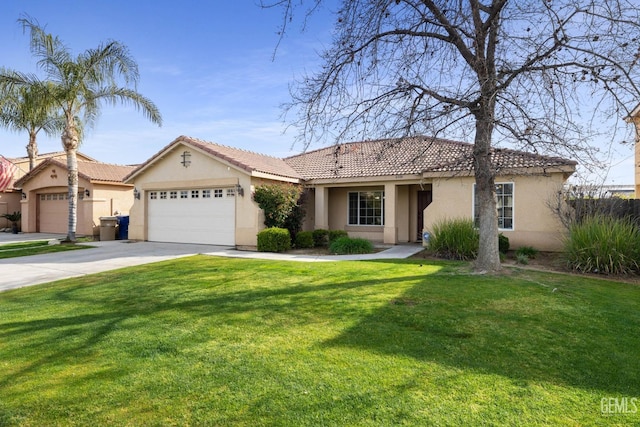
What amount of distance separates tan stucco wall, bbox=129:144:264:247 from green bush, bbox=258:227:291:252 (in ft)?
2.50

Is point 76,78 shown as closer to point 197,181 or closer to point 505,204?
point 197,181

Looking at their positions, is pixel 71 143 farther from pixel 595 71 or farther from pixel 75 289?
pixel 595 71

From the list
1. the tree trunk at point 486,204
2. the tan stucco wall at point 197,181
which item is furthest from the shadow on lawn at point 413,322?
the tan stucco wall at point 197,181

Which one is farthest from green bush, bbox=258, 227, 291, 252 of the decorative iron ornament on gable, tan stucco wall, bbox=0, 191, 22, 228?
tan stucco wall, bbox=0, 191, 22, 228

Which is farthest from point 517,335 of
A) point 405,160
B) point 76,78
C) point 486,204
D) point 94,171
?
point 94,171

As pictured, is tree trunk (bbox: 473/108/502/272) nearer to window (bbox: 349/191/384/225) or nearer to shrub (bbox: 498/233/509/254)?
shrub (bbox: 498/233/509/254)

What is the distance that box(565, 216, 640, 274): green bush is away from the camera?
10031 millimetres

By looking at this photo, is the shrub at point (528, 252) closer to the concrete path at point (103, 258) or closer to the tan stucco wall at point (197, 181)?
the concrete path at point (103, 258)

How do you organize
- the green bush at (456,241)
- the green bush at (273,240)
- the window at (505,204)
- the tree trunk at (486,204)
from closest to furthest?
the tree trunk at (486,204) < the green bush at (456,241) < the window at (505,204) < the green bush at (273,240)

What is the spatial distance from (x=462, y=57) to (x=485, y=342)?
7.56 m

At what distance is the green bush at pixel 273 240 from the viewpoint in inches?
606

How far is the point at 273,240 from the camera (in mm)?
15391

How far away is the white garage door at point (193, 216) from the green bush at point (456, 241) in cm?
885

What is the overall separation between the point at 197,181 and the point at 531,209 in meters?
14.3
